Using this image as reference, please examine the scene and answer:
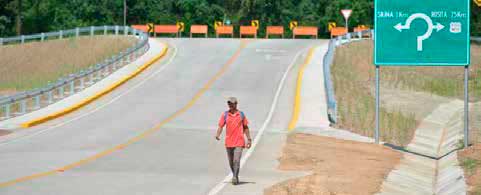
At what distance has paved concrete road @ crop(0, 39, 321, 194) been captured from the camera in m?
18.5

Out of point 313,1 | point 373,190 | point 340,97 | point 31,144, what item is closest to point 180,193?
point 373,190

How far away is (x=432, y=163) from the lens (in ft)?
80.5

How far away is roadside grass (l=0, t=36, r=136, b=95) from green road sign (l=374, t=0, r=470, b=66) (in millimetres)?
26312

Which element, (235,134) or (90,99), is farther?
(90,99)

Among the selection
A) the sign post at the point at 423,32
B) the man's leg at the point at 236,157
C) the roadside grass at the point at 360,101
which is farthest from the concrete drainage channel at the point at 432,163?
the man's leg at the point at 236,157

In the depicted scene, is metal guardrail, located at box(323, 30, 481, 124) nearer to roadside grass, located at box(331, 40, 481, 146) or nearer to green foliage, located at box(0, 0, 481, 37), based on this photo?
roadside grass, located at box(331, 40, 481, 146)

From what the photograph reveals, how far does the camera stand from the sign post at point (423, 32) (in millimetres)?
26469

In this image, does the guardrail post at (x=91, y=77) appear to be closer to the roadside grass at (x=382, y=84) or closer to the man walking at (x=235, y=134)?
the roadside grass at (x=382, y=84)

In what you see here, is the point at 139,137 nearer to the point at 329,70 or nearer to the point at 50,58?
the point at 329,70

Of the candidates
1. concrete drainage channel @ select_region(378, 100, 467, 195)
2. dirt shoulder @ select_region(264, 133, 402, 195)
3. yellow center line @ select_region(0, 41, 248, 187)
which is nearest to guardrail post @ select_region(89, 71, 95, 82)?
yellow center line @ select_region(0, 41, 248, 187)

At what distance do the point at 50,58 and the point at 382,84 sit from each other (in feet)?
69.1

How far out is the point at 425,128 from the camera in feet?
112

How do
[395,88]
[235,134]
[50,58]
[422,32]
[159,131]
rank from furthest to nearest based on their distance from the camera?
[50,58] < [395,88] < [159,131] < [422,32] < [235,134]

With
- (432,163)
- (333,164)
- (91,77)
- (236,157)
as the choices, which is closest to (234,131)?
(236,157)
